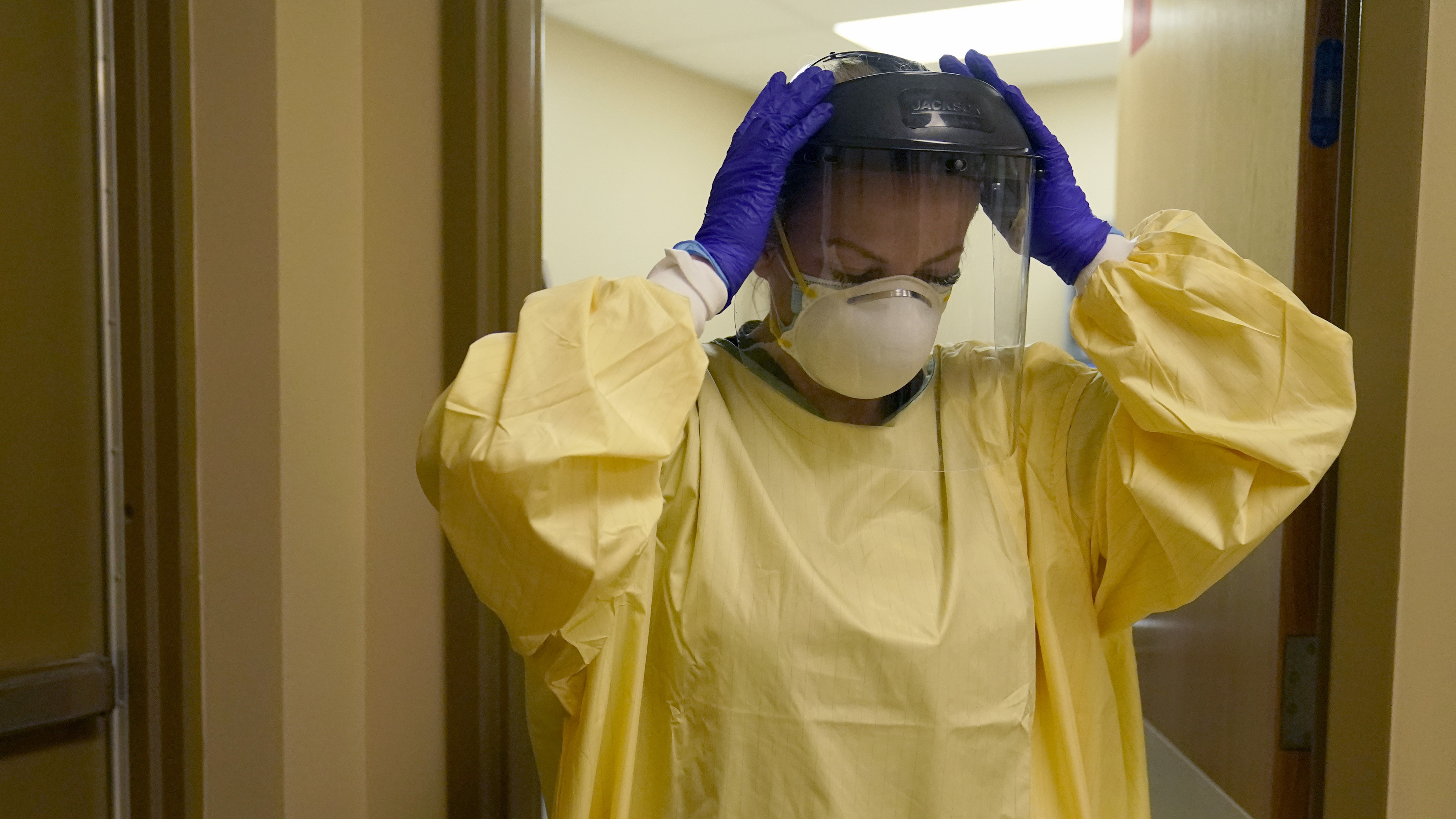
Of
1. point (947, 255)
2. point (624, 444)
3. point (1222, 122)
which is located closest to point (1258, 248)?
point (1222, 122)

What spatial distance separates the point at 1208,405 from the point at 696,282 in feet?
1.38

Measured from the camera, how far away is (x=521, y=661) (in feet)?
3.47

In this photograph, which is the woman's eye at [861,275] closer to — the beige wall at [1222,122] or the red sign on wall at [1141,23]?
the beige wall at [1222,122]

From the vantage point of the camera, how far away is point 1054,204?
2.82 feet

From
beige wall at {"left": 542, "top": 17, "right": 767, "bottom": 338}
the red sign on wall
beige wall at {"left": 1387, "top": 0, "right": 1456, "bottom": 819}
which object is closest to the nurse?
beige wall at {"left": 1387, "top": 0, "right": 1456, "bottom": 819}

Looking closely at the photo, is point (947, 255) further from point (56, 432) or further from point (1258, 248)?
point (56, 432)

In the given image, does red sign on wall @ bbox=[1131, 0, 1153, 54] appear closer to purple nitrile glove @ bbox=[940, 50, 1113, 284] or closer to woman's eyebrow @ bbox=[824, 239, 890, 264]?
purple nitrile glove @ bbox=[940, 50, 1113, 284]

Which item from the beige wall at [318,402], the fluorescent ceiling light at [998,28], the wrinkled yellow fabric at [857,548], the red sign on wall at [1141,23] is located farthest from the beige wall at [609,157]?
the wrinkled yellow fabric at [857,548]

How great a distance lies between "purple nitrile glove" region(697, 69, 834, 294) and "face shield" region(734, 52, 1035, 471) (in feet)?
0.07

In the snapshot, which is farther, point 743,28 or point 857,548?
point 743,28

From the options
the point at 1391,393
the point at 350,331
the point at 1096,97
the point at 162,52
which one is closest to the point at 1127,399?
the point at 1391,393

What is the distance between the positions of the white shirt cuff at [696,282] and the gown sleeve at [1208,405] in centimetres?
31

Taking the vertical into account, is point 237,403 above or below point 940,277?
below

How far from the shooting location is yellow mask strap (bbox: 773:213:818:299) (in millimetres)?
809
